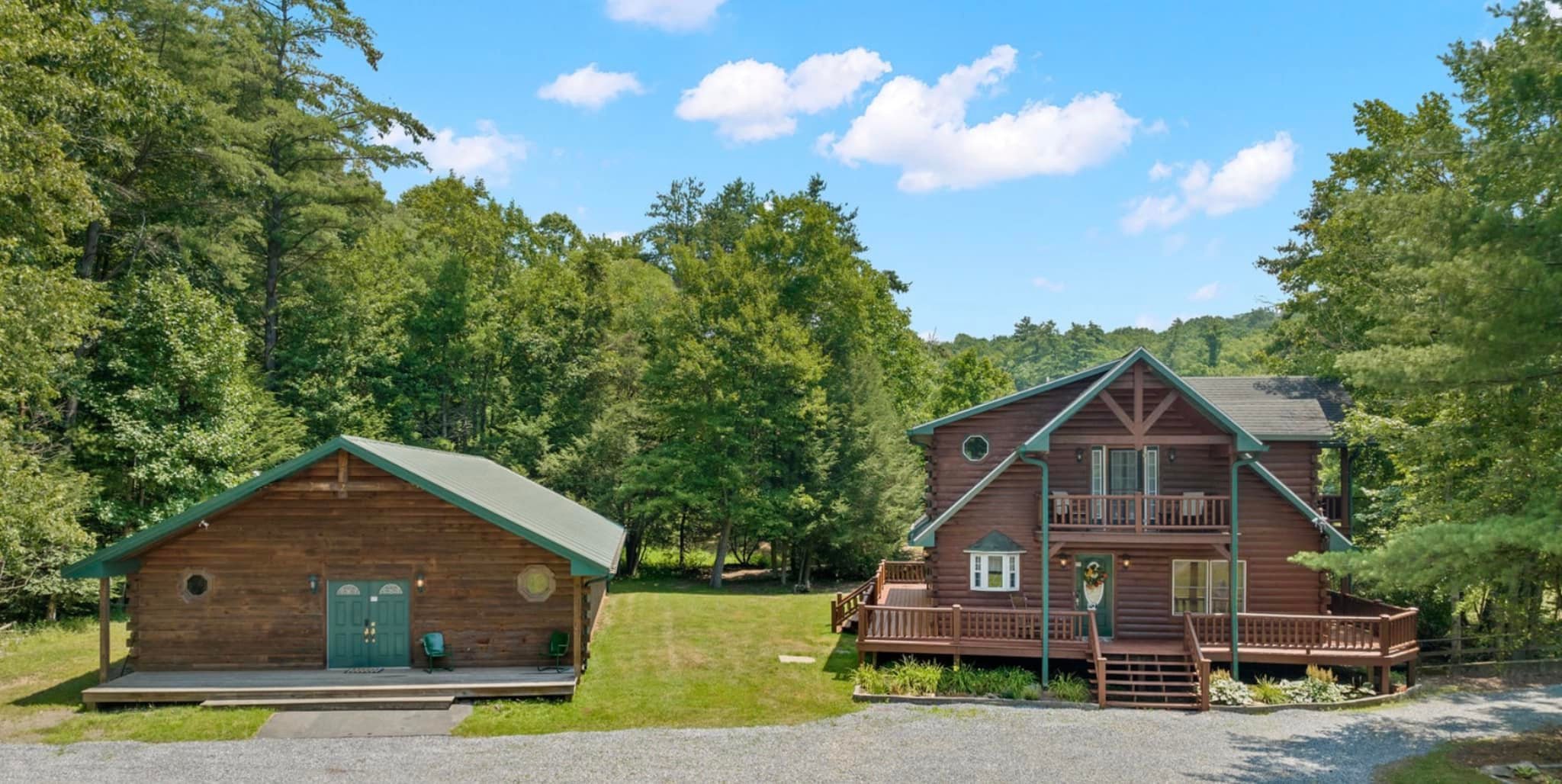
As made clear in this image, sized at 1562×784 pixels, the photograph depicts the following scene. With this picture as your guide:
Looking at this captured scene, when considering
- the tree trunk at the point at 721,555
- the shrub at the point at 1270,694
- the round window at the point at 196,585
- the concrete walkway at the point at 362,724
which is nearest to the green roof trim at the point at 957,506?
the shrub at the point at 1270,694

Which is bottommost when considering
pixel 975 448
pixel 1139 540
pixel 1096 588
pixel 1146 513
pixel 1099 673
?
pixel 1099 673

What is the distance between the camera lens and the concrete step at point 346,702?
47.6ft

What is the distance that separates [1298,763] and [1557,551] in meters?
4.61

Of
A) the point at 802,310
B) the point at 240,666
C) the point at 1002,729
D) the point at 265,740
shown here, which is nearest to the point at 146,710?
Result: the point at 240,666

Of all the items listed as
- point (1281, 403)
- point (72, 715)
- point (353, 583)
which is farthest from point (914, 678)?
point (72, 715)

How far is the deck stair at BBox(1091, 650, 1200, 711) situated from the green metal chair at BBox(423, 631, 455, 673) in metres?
12.3

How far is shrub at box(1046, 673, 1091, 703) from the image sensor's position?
15898 millimetres

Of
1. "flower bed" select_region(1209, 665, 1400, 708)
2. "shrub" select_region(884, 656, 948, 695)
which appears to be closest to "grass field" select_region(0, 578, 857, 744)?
"shrub" select_region(884, 656, 948, 695)

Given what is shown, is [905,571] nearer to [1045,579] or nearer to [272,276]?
[1045,579]

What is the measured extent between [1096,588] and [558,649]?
37.3 ft

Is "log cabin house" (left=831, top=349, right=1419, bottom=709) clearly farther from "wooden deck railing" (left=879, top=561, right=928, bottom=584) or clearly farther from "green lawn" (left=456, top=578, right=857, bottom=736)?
"wooden deck railing" (left=879, top=561, right=928, bottom=584)

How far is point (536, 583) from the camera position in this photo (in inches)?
644

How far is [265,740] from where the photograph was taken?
12984 mm

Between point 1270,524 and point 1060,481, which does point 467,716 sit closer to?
point 1060,481
